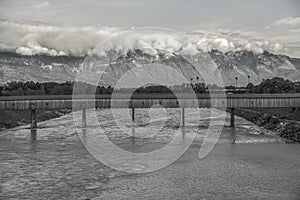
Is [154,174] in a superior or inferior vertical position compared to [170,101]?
inferior

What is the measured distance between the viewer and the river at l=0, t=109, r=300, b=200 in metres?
21.6

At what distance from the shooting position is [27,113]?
7144cm

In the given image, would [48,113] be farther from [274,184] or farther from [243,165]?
[274,184]

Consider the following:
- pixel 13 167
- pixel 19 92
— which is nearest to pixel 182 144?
pixel 13 167

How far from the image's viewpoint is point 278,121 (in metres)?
57.1

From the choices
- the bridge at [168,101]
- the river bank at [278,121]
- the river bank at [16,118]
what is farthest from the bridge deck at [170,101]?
the river bank at [16,118]

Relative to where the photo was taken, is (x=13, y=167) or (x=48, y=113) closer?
(x=13, y=167)

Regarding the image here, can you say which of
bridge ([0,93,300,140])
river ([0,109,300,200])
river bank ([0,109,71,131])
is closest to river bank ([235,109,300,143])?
bridge ([0,93,300,140])

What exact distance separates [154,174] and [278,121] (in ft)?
117

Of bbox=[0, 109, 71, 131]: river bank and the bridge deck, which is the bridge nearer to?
the bridge deck

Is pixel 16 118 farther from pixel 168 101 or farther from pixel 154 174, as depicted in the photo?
pixel 154 174

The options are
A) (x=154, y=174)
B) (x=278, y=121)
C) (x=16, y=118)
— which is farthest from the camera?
(x=16, y=118)

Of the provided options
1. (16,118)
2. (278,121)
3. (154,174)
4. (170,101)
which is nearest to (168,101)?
(170,101)

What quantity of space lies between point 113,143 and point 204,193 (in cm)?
1884
